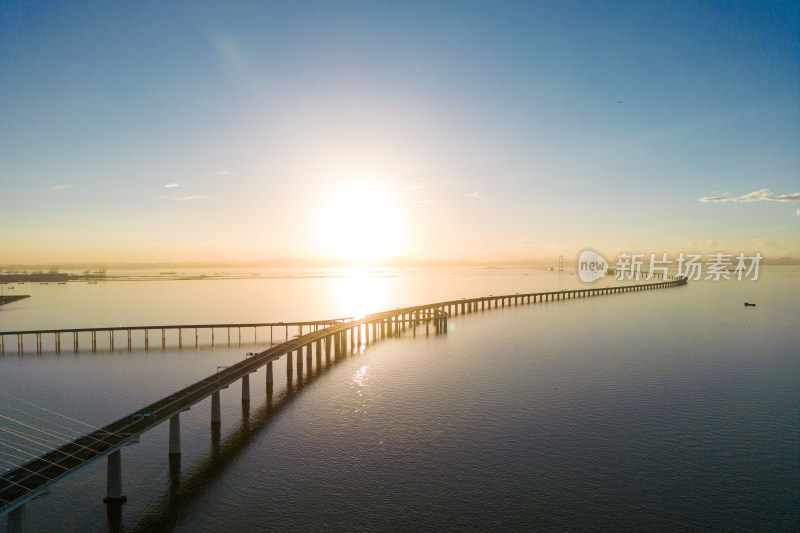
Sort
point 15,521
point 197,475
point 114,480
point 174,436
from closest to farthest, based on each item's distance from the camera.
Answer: point 15,521
point 114,480
point 197,475
point 174,436

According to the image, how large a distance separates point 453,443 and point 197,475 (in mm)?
13236

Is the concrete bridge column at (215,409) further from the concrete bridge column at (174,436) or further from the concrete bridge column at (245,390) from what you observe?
the concrete bridge column at (245,390)

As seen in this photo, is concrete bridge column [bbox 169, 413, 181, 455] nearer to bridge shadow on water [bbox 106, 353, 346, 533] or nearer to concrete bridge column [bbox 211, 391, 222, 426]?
bridge shadow on water [bbox 106, 353, 346, 533]

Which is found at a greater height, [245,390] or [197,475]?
[245,390]

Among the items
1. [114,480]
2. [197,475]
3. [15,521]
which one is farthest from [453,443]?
[15,521]

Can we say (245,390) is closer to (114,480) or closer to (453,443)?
(114,480)

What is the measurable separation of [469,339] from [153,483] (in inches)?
1941

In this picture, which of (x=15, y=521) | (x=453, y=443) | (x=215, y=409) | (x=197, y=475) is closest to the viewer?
(x=15, y=521)

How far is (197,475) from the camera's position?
22875 mm

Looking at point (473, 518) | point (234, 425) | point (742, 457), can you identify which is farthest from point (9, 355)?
point (742, 457)


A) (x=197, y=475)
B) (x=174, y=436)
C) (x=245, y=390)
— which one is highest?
(x=174, y=436)

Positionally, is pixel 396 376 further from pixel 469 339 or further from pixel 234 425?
pixel 469 339

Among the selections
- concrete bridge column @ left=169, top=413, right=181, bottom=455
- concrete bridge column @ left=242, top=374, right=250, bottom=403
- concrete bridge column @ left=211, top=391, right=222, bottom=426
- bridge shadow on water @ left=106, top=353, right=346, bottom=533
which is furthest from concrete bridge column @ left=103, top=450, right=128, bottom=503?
concrete bridge column @ left=242, top=374, right=250, bottom=403

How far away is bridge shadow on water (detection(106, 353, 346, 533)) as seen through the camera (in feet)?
61.2
